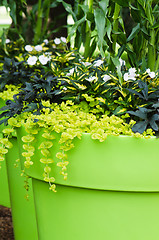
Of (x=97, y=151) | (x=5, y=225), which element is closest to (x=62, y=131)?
(x=97, y=151)

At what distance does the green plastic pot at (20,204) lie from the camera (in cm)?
158

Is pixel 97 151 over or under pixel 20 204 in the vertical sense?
over

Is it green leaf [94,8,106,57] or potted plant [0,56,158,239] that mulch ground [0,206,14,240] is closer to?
potted plant [0,56,158,239]

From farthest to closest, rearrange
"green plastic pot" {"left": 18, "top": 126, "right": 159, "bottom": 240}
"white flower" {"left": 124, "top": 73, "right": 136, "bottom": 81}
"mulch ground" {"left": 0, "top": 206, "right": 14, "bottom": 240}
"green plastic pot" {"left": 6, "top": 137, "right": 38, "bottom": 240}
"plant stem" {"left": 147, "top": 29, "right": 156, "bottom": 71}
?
1. "mulch ground" {"left": 0, "top": 206, "right": 14, "bottom": 240}
2. "green plastic pot" {"left": 6, "top": 137, "right": 38, "bottom": 240}
3. "plant stem" {"left": 147, "top": 29, "right": 156, "bottom": 71}
4. "white flower" {"left": 124, "top": 73, "right": 136, "bottom": 81}
5. "green plastic pot" {"left": 18, "top": 126, "right": 159, "bottom": 240}

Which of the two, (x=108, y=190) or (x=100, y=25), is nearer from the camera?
(x=108, y=190)

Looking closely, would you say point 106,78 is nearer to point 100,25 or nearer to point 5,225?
point 100,25

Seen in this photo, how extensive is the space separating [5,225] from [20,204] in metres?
0.57

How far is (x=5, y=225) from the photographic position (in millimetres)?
2125

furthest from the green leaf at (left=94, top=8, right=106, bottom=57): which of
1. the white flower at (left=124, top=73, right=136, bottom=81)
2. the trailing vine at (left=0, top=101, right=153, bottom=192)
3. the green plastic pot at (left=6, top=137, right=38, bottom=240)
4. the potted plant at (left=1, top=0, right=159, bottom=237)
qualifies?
the green plastic pot at (left=6, top=137, right=38, bottom=240)

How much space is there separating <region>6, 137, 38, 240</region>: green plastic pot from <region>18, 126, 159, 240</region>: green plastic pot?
0.36m

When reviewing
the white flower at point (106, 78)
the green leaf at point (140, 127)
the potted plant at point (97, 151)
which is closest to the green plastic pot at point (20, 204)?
the potted plant at point (97, 151)

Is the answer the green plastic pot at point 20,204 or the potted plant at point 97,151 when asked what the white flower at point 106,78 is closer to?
the potted plant at point 97,151

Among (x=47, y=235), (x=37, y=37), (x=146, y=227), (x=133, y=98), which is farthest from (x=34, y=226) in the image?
(x=37, y=37)

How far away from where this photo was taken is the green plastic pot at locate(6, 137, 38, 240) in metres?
1.58
